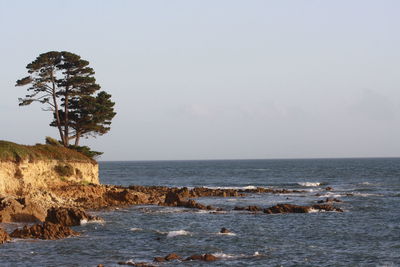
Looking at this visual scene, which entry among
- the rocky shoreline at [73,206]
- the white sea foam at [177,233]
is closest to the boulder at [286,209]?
the rocky shoreline at [73,206]

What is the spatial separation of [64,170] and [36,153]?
377 centimetres

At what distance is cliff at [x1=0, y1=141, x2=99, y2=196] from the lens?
5438 centimetres

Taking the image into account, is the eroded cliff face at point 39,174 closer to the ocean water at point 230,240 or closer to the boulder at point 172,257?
the ocean water at point 230,240

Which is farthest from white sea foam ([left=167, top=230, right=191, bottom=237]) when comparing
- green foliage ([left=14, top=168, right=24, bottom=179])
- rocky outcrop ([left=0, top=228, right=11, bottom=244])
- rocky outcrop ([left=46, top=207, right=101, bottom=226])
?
green foliage ([left=14, top=168, right=24, bottom=179])

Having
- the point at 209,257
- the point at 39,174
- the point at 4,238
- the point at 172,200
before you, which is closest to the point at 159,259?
the point at 209,257

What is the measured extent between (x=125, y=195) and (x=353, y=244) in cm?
3033

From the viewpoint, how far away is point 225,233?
40938mm

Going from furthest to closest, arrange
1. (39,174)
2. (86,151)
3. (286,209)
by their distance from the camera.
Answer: (86,151) < (39,174) < (286,209)

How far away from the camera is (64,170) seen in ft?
203

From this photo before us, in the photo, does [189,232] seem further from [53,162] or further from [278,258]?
[53,162]

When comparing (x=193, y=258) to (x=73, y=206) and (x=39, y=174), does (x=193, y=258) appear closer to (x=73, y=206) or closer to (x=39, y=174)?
(x=73, y=206)

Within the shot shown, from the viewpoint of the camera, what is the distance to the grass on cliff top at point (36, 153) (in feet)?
181

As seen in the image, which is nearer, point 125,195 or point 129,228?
point 129,228

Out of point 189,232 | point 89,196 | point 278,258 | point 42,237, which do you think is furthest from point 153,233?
point 89,196
